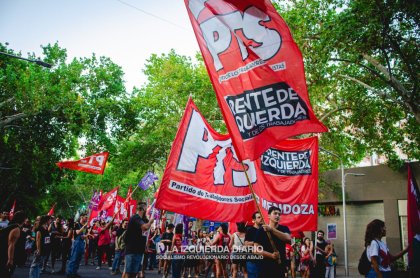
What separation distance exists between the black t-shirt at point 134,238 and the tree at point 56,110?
1415cm

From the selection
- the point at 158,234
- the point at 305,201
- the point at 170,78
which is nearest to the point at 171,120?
the point at 170,78

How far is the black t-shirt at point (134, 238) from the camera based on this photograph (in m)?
7.70

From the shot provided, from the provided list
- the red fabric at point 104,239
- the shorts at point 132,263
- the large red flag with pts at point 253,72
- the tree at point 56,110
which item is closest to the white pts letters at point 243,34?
the large red flag with pts at point 253,72

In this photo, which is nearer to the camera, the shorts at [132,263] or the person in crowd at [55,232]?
the shorts at [132,263]

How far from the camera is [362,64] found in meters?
14.0

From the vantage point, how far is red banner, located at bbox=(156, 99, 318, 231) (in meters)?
6.46

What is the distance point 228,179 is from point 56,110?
17.0 meters

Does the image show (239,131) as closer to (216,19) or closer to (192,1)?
(216,19)

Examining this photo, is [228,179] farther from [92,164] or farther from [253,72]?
[92,164]

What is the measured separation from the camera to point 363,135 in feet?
60.5

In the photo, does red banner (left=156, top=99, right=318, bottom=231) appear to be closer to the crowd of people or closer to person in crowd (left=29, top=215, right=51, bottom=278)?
the crowd of people

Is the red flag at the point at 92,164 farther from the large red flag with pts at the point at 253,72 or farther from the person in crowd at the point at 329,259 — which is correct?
the large red flag with pts at the point at 253,72

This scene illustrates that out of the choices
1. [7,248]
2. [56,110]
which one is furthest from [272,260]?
[56,110]

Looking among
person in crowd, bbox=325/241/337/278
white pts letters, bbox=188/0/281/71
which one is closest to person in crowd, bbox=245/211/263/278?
white pts letters, bbox=188/0/281/71
